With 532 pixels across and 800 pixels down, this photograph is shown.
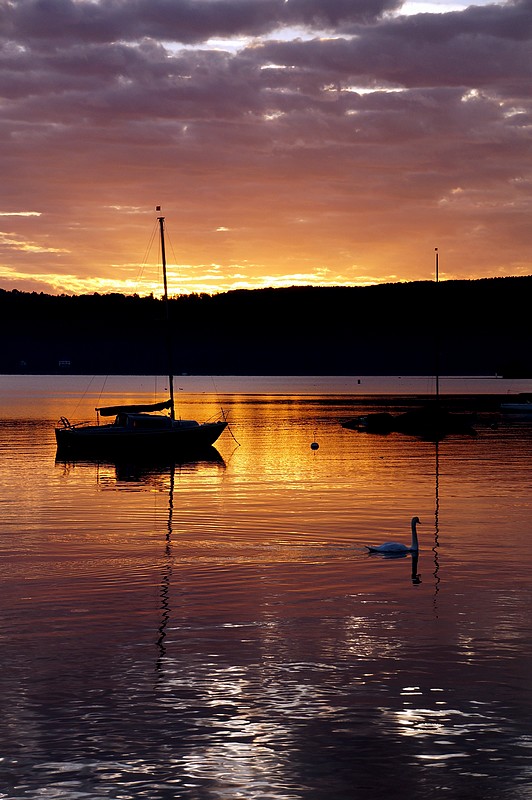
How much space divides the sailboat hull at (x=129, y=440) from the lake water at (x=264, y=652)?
3323cm

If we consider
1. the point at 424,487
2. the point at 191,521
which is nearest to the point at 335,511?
the point at 191,521

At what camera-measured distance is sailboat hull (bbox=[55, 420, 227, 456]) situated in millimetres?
79625

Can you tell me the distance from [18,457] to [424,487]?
33.1 m

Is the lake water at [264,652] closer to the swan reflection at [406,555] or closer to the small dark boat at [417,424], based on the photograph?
the swan reflection at [406,555]

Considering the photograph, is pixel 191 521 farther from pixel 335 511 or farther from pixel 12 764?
pixel 12 764

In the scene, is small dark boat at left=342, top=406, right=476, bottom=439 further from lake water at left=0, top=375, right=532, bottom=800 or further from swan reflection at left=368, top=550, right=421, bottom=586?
swan reflection at left=368, top=550, right=421, bottom=586

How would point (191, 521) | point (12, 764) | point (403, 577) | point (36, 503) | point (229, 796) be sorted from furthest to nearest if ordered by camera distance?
point (36, 503) → point (191, 521) → point (403, 577) → point (12, 764) → point (229, 796)

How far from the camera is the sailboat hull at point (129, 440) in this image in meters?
79.6

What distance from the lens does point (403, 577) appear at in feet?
94.3

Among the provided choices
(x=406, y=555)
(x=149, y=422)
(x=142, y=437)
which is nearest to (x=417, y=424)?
(x=149, y=422)

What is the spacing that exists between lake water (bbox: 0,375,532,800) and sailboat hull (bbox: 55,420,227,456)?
109 feet

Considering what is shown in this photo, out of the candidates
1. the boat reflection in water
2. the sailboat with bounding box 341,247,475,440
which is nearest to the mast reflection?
the boat reflection in water

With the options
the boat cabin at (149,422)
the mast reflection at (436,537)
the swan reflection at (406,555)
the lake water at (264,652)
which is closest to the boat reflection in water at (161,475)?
the lake water at (264,652)

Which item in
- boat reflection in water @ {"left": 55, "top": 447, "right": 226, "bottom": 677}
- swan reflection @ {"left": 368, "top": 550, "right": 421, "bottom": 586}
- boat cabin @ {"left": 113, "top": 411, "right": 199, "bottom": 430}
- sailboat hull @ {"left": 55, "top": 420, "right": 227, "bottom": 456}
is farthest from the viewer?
boat cabin @ {"left": 113, "top": 411, "right": 199, "bottom": 430}
